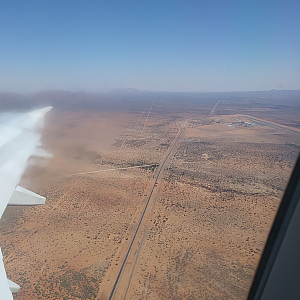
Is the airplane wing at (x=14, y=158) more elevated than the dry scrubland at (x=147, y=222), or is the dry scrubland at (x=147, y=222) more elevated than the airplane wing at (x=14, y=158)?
the airplane wing at (x=14, y=158)

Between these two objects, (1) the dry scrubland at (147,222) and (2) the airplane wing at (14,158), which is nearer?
(2) the airplane wing at (14,158)

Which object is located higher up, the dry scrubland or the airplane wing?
the airplane wing

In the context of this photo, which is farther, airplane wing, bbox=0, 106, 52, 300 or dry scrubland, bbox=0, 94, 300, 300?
dry scrubland, bbox=0, 94, 300, 300

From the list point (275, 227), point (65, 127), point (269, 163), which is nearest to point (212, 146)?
point (269, 163)

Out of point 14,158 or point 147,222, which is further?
point 147,222
